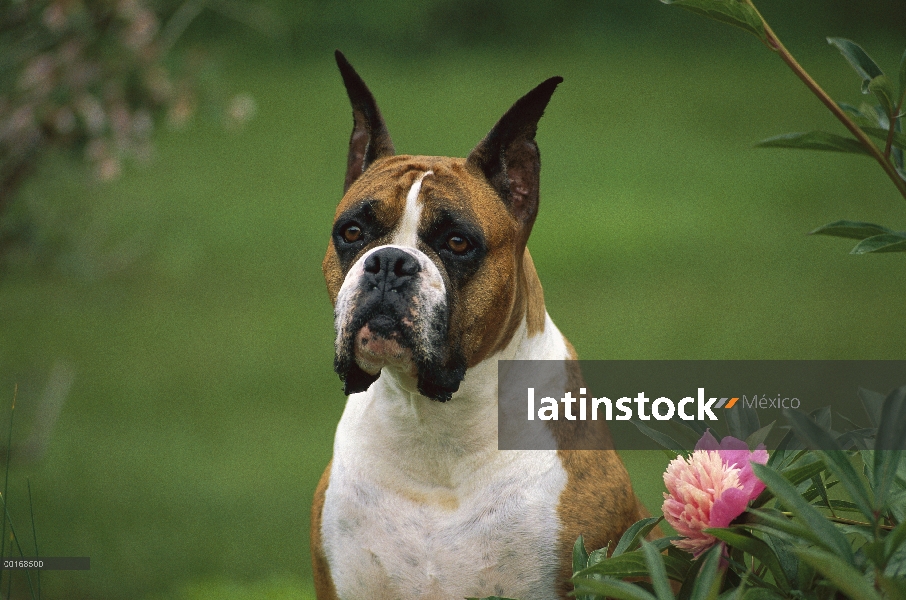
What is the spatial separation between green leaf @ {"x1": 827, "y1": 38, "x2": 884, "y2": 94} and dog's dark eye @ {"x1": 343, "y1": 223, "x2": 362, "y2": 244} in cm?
91

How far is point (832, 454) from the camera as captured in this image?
1325 mm

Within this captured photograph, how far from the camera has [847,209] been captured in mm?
6652

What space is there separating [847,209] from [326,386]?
3443 mm

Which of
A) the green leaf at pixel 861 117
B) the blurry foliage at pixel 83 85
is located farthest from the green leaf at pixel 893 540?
the blurry foliage at pixel 83 85

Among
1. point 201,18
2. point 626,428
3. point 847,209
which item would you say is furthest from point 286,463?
point 201,18

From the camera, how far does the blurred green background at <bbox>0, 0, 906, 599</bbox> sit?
4.32m

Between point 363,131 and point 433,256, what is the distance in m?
0.44

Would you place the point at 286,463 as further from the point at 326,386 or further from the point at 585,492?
the point at 585,492

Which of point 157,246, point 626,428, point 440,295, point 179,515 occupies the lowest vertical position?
point 179,515

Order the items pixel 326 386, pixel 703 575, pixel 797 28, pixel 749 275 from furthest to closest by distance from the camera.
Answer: pixel 797 28, pixel 749 275, pixel 326 386, pixel 703 575
